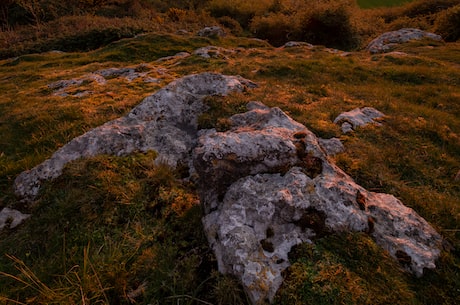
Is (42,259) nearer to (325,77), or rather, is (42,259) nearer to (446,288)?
(446,288)

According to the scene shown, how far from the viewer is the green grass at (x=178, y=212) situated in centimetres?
409

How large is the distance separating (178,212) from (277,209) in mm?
2135

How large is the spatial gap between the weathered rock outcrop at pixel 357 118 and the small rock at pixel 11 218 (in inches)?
377

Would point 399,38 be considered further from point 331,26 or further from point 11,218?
point 11,218

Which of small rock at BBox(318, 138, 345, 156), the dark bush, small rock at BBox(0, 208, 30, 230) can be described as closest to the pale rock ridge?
small rock at BBox(0, 208, 30, 230)

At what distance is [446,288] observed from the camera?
4.25 m

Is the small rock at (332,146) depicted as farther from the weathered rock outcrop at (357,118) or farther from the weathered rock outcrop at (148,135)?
the weathered rock outcrop at (148,135)

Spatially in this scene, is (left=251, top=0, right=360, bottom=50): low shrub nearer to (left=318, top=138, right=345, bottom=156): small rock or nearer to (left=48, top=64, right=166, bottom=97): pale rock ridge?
(left=48, top=64, right=166, bottom=97): pale rock ridge

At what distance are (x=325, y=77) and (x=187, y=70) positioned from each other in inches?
357

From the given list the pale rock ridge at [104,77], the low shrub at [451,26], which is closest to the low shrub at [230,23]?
the low shrub at [451,26]

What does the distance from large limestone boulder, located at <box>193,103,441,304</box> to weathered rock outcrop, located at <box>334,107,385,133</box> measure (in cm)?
389

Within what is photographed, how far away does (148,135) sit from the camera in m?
8.00

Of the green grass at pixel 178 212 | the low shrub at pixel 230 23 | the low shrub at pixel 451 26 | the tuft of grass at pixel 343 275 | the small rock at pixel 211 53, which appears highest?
the low shrub at pixel 451 26

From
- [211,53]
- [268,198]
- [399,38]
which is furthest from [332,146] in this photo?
[399,38]
